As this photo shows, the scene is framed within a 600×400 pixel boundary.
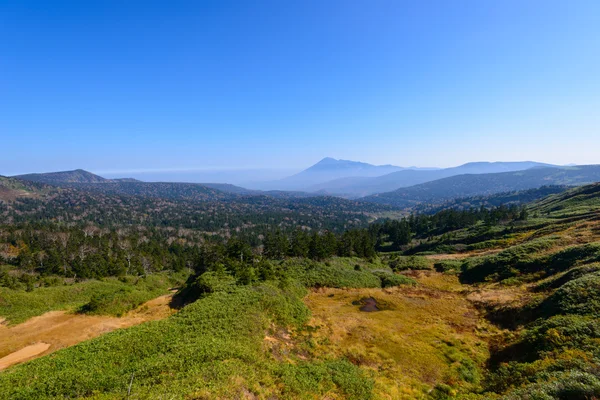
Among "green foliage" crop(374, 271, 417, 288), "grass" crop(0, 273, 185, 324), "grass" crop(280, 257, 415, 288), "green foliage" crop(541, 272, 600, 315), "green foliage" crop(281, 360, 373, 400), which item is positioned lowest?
"green foliage" crop(374, 271, 417, 288)

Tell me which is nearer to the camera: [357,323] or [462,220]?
[357,323]

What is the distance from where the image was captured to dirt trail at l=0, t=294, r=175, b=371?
21.5 m

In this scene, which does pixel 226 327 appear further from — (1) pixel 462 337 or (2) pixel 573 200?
(2) pixel 573 200

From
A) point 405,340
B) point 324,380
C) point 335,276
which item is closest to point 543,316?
point 405,340

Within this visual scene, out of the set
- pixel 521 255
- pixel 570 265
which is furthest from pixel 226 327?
pixel 521 255

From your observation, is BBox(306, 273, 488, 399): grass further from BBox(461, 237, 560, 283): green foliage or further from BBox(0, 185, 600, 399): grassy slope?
BBox(461, 237, 560, 283): green foliage

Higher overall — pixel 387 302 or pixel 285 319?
pixel 285 319

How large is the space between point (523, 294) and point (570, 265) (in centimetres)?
1010

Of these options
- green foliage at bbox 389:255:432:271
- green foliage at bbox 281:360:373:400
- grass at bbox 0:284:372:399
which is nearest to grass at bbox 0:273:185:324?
grass at bbox 0:284:372:399

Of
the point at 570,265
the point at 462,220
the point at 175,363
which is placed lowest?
the point at 462,220

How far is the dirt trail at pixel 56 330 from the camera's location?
2147 cm

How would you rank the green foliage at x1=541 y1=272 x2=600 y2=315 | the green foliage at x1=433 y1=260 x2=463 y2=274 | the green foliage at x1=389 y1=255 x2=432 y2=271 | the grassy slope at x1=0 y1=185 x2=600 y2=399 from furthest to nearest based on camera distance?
1. the green foliage at x1=389 y1=255 x2=432 y2=271
2. the green foliage at x1=433 y1=260 x2=463 y2=274
3. the green foliage at x1=541 y1=272 x2=600 y2=315
4. the grassy slope at x1=0 y1=185 x2=600 y2=399

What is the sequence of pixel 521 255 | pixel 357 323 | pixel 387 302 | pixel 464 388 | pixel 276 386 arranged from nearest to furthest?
1. pixel 276 386
2. pixel 464 388
3. pixel 357 323
4. pixel 387 302
5. pixel 521 255

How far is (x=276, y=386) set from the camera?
1409 cm
